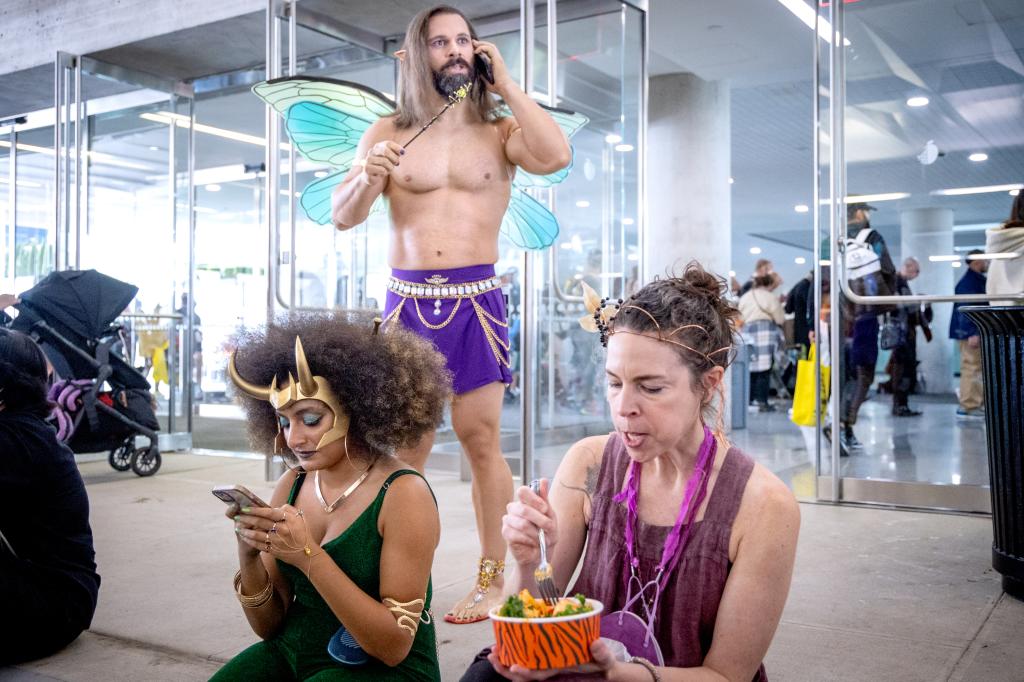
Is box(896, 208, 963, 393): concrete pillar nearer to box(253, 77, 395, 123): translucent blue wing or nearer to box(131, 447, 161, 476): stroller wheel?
box(253, 77, 395, 123): translucent blue wing

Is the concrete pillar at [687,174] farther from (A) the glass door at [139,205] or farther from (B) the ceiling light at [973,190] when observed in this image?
(A) the glass door at [139,205]

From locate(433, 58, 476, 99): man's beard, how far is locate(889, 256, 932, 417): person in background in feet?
8.93

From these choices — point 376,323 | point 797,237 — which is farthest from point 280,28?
point 797,237

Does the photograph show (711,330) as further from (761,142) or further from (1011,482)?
(761,142)

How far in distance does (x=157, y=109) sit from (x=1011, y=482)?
6.45 m

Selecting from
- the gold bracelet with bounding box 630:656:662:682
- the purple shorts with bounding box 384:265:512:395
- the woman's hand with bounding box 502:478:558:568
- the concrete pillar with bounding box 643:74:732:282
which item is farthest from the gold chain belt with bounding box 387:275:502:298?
the concrete pillar with bounding box 643:74:732:282

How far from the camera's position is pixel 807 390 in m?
5.07

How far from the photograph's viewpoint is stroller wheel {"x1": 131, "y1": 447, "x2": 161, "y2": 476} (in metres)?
5.88

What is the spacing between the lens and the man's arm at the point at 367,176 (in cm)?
268

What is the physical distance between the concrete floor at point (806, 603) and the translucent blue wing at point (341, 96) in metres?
1.65

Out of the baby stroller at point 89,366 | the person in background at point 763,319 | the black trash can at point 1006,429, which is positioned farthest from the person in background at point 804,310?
the baby stroller at point 89,366

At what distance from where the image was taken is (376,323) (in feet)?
6.11

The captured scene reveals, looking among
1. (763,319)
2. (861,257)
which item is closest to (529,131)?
(861,257)

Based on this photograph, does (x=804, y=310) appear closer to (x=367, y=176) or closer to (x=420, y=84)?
(x=420, y=84)
